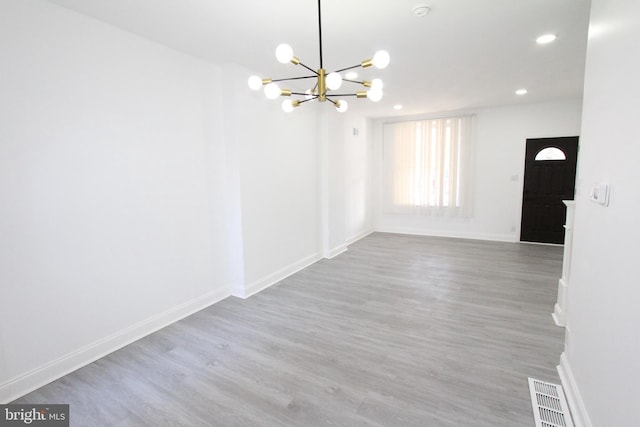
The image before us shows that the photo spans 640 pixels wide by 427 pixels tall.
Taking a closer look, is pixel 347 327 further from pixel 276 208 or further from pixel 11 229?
pixel 11 229

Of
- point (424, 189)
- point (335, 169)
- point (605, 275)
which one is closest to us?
point (605, 275)

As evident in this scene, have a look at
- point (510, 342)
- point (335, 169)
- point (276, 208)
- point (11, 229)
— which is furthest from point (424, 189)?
point (11, 229)

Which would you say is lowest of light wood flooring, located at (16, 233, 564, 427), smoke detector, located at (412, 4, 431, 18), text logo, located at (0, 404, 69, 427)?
text logo, located at (0, 404, 69, 427)

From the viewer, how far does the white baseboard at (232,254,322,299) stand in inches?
148

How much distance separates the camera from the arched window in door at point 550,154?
577 cm

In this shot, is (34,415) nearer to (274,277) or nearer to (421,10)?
(274,277)

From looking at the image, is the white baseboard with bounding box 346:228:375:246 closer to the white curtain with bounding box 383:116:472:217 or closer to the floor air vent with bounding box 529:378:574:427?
the white curtain with bounding box 383:116:472:217

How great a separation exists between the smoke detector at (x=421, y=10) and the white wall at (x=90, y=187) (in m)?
2.24

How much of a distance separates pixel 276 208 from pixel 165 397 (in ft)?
8.45

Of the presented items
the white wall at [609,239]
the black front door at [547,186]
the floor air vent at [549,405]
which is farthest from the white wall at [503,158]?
the floor air vent at [549,405]

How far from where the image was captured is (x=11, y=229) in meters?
2.07

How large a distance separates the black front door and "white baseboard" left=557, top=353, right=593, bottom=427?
4566mm

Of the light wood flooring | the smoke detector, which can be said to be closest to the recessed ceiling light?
the smoke detector

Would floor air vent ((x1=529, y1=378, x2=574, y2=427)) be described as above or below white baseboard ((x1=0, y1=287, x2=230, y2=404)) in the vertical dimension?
below
